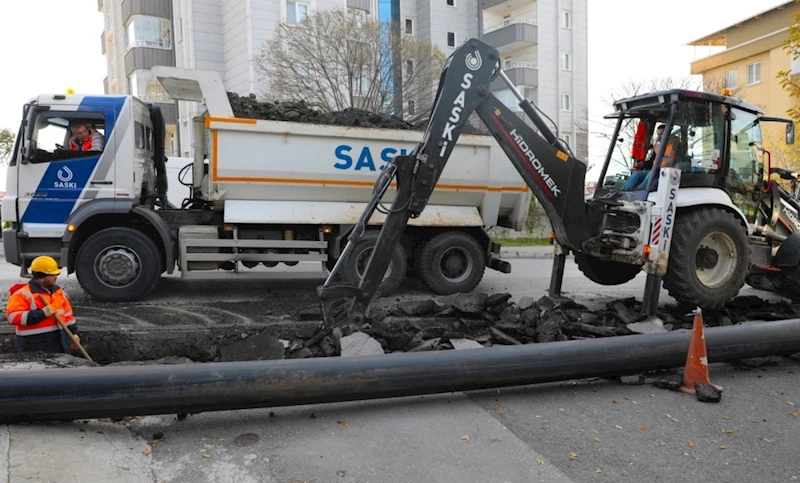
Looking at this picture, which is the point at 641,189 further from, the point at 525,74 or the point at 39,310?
the point at 525,74

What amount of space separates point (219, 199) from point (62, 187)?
6.16 ft

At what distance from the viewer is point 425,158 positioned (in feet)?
18.5

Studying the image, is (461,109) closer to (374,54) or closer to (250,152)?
(250,152)

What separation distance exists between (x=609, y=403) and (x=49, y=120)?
722cm

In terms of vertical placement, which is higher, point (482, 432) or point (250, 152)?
point (250, 152)

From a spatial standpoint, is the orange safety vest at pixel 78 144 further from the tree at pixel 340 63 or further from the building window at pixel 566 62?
→ the building window at pixel 566 62

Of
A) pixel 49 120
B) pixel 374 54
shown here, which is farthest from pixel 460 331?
pixel 374 54

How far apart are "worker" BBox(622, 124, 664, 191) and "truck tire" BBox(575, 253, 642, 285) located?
115 centimetres

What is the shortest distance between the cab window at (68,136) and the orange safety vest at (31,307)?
10.5 feet

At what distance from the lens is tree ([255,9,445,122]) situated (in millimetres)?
18484

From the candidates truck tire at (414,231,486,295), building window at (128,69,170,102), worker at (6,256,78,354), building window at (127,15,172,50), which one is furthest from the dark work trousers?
building window at (127,15,172,50)

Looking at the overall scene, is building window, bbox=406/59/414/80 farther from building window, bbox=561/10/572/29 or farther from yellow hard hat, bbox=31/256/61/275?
yellow hard hat, bbox=31/256/61/275

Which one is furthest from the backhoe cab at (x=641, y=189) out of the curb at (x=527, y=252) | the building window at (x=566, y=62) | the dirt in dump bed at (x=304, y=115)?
the building window at (x=566, y=62)

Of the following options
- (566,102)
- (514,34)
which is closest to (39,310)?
(514,34)
